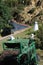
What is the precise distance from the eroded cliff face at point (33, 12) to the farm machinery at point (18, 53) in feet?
59.8

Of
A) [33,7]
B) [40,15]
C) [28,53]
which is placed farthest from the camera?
[33,7]

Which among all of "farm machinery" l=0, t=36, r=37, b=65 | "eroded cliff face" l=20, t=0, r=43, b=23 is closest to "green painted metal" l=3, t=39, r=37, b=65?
"farm machinery" l=0, t=36, r=37, b=65

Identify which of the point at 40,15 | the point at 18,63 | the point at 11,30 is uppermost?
the point at 40,15

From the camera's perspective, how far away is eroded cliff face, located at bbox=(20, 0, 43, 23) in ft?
109

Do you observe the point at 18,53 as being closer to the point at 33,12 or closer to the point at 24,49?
the point at 24,49

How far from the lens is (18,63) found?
13.2 metres

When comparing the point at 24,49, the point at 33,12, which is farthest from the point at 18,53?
the point at 33,12

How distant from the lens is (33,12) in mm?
34438

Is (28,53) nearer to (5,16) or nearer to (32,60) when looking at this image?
(32,60)

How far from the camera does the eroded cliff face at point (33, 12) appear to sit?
3309 centimetres

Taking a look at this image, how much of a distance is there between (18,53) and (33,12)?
2164 cm

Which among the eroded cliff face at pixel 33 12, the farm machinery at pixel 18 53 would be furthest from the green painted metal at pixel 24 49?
the eroded cliff face at pixel 33 12

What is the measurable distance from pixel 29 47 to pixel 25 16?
2062cm

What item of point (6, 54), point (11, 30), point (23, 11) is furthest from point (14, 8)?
point (6, 54)
